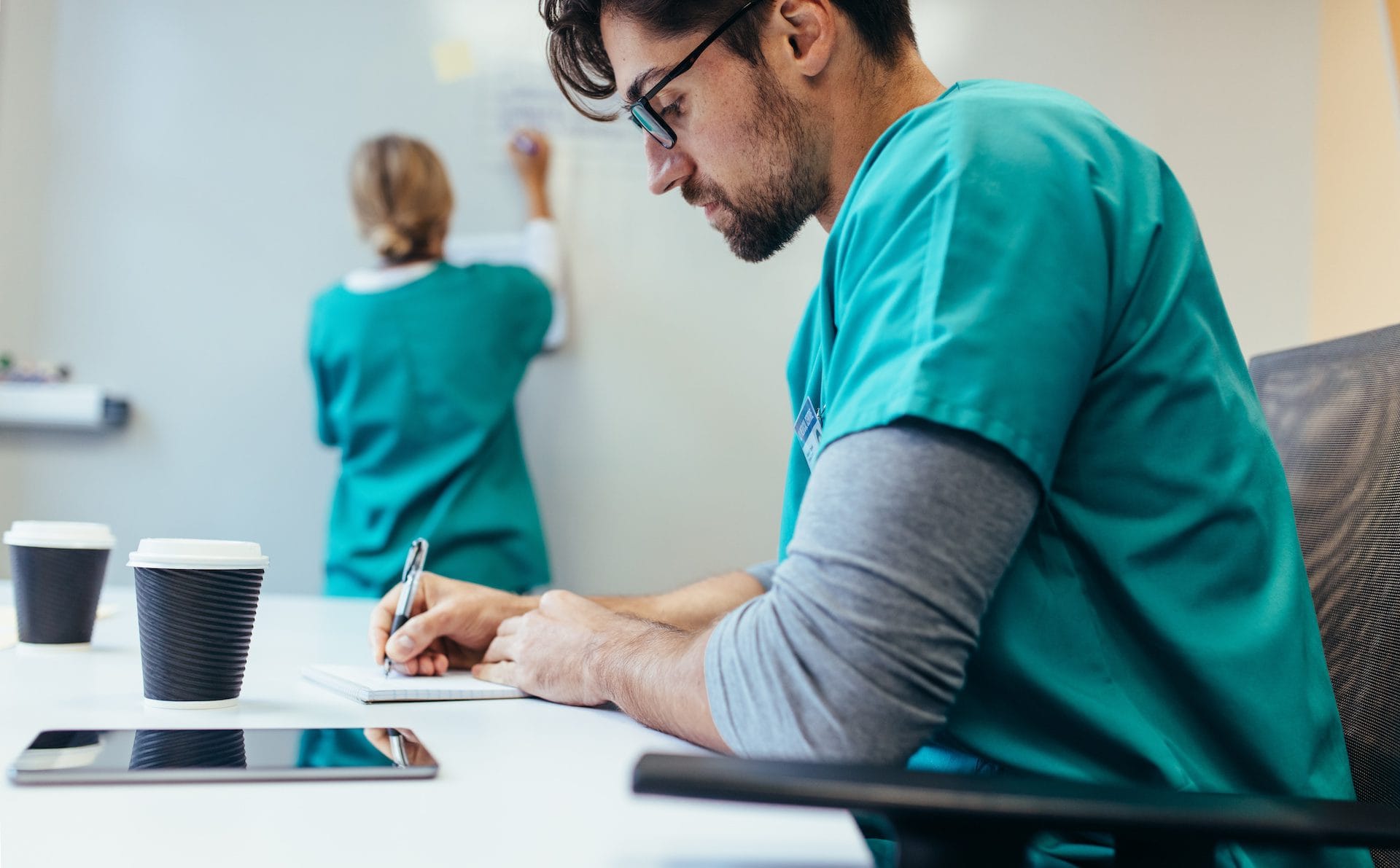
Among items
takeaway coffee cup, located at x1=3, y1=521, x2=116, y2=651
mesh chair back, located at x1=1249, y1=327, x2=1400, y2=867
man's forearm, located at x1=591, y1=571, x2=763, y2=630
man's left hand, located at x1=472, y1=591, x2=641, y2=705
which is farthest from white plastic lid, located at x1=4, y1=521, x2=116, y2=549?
mesh chair back, located at x1=1249, y1=327, x2=1400, y2=867

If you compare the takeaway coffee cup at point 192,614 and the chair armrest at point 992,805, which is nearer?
the chair armrest at point 992,805

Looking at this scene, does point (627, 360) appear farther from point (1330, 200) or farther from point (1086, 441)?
point (1086, 441)

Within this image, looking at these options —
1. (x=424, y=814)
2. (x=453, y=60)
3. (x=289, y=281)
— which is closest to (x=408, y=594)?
(x=424, y=814)

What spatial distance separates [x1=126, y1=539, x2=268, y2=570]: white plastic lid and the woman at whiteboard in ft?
4.49

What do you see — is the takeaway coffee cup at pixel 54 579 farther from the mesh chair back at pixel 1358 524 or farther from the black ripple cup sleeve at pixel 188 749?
the mesh chair back at pixel 1358 524

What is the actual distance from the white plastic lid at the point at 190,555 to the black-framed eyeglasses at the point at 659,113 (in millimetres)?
580

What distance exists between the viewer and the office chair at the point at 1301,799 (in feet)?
1.35

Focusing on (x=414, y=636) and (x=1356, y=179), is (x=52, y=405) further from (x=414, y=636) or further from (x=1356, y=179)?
(x=1356, y=179)

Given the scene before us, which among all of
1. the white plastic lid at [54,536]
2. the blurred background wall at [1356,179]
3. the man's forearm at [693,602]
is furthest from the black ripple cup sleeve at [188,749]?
the blurred background wall at [1356,179]

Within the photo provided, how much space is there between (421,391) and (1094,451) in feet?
5.44

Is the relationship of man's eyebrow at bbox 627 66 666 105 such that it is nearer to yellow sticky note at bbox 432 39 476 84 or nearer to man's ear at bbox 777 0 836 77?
man's ear at bbox 777 0 836 77

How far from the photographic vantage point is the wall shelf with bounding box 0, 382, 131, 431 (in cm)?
237

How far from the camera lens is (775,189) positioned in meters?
1.05

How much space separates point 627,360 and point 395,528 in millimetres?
649
